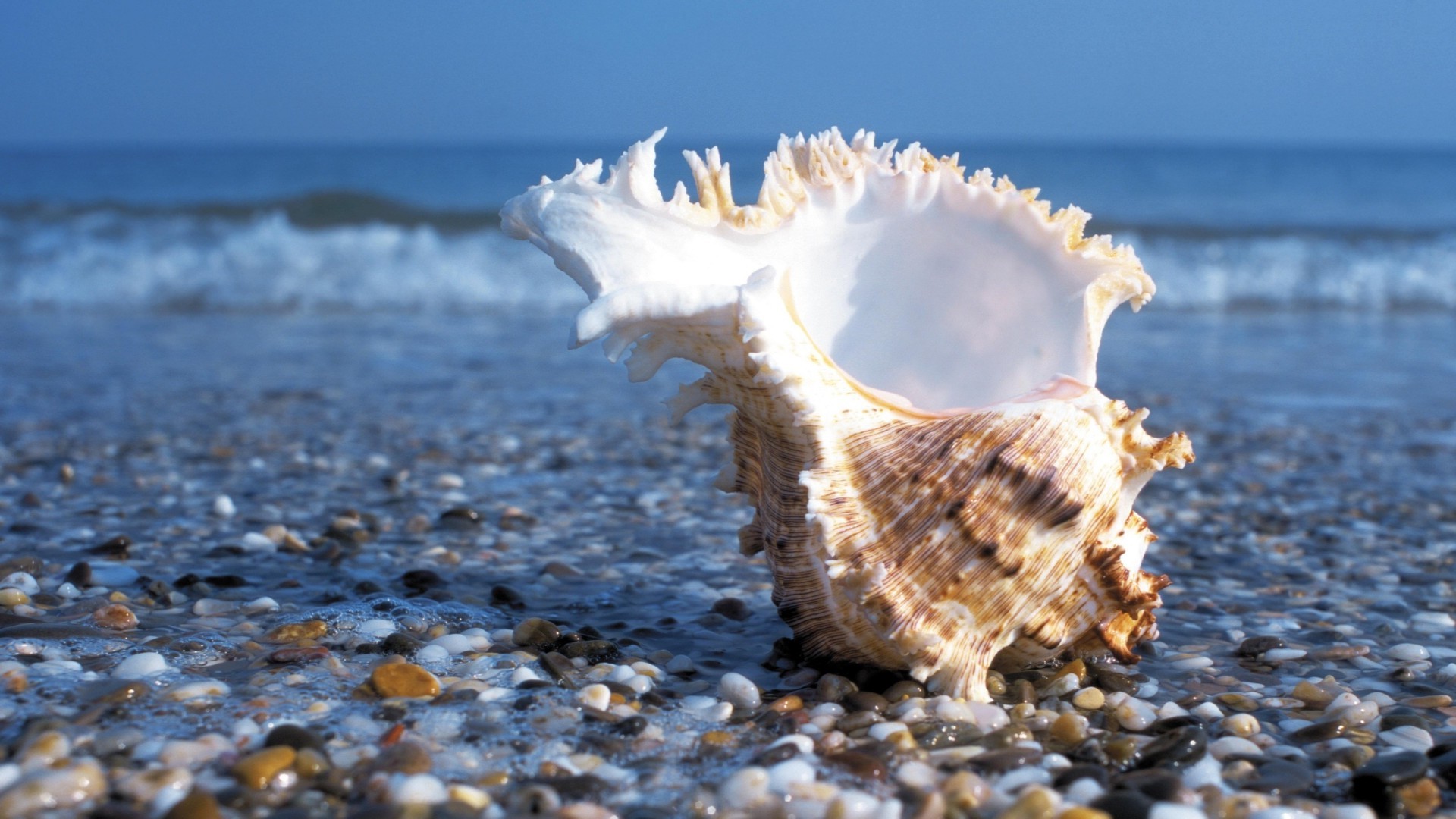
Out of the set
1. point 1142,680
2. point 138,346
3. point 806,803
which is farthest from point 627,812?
point 138,346

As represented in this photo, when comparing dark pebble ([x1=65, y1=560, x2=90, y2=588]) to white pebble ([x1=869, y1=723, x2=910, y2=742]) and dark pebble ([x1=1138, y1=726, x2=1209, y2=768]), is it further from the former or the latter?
dark pebble ([x1=1138, y1=726, x2=1209, y2=768])

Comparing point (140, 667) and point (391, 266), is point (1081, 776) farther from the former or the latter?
point (391, 266)

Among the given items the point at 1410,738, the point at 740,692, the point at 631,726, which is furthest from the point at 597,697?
the point at 1410,738

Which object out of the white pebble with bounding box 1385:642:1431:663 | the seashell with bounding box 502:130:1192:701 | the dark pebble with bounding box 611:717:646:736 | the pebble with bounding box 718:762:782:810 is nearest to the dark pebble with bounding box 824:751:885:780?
the pebble with bounding box 718:762:782:810

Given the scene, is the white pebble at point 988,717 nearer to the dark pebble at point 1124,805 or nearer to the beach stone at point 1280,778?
the dark pebble at point 1124,805

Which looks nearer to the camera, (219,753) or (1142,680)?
(219,753)

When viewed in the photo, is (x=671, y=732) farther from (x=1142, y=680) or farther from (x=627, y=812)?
(x=1142, y=680)
